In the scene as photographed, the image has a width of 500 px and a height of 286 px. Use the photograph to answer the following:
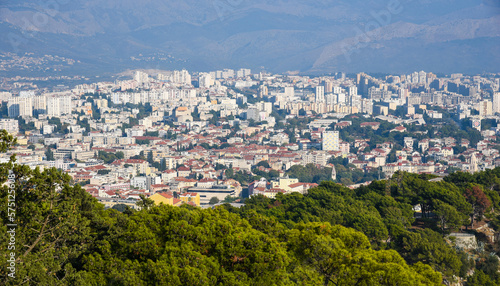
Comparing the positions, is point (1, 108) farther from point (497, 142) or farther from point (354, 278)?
point (354, 278)

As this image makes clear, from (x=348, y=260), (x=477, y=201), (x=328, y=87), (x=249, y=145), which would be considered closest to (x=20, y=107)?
(x=249, y=145)

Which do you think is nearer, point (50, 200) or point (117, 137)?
point (50, 200)

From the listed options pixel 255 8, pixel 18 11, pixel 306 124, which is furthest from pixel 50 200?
pixel 255 8

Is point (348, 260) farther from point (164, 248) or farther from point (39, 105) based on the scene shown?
point (39, 105)

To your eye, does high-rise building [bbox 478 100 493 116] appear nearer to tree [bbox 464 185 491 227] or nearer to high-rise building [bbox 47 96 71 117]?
high-rise building [bbox 47 96 71 117]

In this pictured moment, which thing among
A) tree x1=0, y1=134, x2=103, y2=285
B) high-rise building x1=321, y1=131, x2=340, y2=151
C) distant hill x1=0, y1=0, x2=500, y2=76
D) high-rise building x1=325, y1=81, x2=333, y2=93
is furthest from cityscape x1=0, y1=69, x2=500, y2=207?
distant hill x1=0, y1=0, x2=500, y2=76

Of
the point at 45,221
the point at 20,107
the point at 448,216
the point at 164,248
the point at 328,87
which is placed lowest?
the point at 448,216

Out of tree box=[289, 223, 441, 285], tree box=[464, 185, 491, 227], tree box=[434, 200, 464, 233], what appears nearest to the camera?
tree box=[289, 223, 441, 285]

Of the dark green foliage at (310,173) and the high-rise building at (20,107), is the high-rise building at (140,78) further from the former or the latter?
the dark green foliage at (310,173)

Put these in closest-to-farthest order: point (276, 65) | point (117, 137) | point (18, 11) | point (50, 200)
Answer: point (50, 200) < point (117, 137) < point (18, 11) < point (276, 65)
